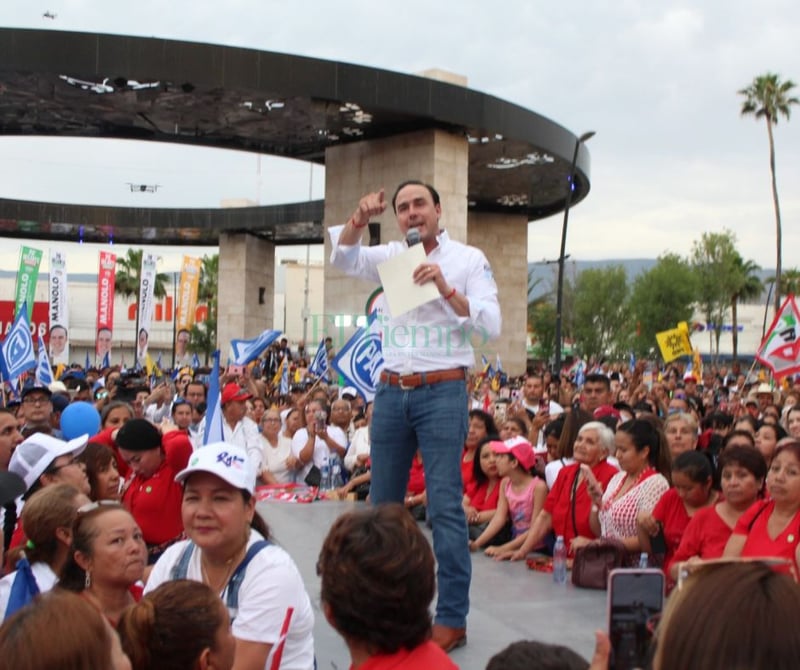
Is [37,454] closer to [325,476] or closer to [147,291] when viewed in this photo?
[325,476]

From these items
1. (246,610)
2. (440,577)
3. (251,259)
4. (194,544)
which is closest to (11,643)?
(246,610)

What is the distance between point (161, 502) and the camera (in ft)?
17.9

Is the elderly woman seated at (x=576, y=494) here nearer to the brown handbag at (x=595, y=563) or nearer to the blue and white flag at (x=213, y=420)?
the brown handbag at (x=595, y=563)

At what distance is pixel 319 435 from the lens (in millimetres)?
11609

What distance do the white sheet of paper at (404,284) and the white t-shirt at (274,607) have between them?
50.9 inches

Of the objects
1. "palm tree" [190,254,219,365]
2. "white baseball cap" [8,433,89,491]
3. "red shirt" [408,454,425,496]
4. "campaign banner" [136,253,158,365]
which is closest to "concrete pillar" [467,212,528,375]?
"campaign banner" [136,253,158,365]

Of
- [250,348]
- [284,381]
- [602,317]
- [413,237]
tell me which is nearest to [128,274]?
[602,317]

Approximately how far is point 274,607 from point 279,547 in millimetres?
352

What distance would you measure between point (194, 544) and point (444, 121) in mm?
22037

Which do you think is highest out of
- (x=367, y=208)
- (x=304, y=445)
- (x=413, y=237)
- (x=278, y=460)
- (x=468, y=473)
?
(x=367, y=208)

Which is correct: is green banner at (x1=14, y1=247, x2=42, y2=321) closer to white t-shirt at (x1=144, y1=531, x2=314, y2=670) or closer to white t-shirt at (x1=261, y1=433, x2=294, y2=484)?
white t-shirt at (x1=261, y1=433, x2=294, y2=484)

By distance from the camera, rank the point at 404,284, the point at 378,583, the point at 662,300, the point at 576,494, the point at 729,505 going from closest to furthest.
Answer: the point at 378,583 < the point at 404,284 < the point at 729,505 < the point at 576,494 < the point at 662,300

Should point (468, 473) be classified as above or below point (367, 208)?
below

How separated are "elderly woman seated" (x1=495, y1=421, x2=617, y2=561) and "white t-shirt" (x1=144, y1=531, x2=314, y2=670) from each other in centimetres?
377
